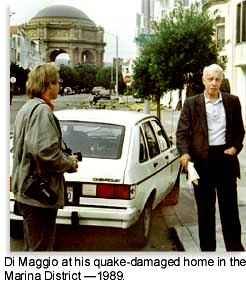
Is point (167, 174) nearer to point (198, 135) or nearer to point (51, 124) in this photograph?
point (198, 135)

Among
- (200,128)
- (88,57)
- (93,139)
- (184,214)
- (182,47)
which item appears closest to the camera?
(200,128)

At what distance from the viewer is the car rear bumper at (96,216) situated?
4039 mm

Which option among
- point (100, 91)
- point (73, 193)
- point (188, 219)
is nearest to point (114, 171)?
point (73, 193)

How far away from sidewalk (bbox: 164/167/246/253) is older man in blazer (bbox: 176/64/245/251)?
122 mm

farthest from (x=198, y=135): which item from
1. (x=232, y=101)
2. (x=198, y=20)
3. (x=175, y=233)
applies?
(x=198, y=20)

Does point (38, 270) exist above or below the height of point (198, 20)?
below

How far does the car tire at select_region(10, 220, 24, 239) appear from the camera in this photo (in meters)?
3.89

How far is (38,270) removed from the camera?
11.9ft

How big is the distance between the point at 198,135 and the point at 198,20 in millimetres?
1912

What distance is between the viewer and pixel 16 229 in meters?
3.97

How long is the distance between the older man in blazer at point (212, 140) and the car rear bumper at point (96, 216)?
45 cm

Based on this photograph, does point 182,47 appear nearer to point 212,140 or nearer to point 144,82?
point 144,82

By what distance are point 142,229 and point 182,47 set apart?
1417mm

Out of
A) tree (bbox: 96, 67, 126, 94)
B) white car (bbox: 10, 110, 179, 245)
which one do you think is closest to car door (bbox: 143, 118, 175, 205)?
white car (bbox: 10, 110, 179, 245)
